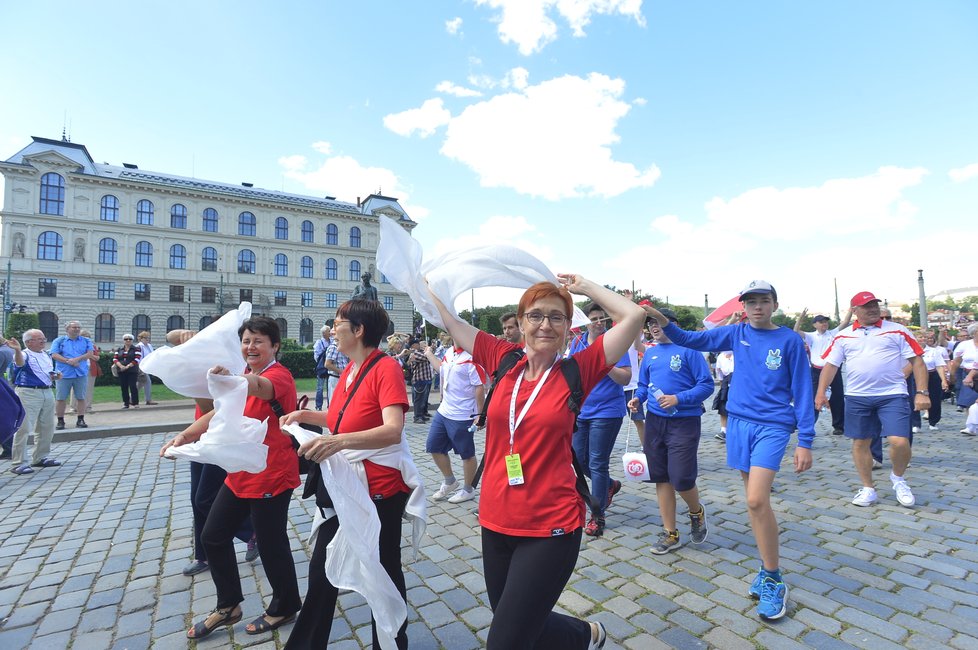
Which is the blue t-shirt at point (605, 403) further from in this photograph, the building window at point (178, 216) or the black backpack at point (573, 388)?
the building window at point (178, 216)

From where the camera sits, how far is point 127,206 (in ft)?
175

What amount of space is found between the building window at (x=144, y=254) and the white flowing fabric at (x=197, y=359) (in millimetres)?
62607

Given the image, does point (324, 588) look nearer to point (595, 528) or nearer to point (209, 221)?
point (595, 528)

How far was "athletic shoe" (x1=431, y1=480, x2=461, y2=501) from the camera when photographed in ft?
19.3

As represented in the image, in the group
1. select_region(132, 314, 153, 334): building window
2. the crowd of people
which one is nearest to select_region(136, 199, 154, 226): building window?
select_region(132, 314, 153, 334): building window

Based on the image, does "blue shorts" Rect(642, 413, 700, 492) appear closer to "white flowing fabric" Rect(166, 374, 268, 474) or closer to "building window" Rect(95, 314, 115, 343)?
"white flowing fabric" Rect(166, 374, 268, 474)

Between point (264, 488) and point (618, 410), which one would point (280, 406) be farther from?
point (618, 410)

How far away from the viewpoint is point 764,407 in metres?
3.48

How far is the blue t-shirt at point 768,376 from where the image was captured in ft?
11.2

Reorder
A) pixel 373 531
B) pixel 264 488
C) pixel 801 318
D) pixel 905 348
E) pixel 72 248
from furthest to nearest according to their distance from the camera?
pixel 72 248
pixel 801 318
pixel 905 348
pixel 264 488
pixel 373 531

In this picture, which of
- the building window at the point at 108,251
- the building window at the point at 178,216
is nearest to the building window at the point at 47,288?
the building window at the point at 108,251

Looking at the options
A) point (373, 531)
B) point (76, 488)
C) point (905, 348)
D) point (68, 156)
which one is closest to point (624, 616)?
point (373, 531)

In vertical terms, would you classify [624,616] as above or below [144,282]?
below

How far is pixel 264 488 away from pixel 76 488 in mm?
5138
